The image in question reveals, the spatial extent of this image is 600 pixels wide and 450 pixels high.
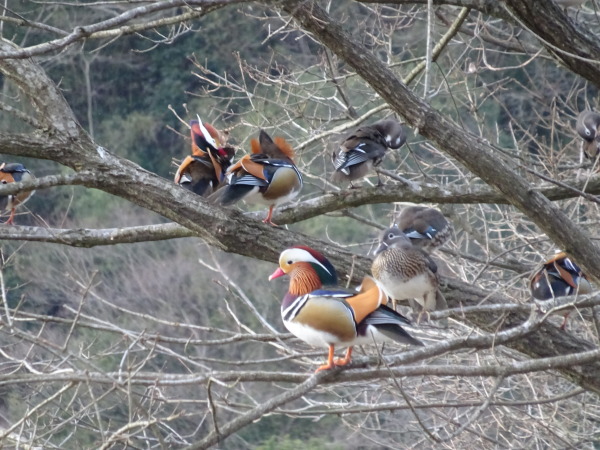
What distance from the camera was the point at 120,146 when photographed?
16.4 meters

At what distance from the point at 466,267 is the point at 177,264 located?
717cm

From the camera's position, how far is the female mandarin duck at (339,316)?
2.96 metres

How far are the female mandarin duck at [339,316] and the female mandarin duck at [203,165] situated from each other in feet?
4.94

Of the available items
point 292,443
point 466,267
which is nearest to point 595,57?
point 466,267

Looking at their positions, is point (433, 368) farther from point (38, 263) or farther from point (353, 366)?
point (38, 263)

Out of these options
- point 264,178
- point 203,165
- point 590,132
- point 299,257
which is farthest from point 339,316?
point 590,132

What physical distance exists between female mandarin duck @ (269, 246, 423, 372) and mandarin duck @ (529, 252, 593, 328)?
1.95m

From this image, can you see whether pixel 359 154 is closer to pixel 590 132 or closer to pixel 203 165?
pixel 203 165

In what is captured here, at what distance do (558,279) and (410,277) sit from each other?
1.21m

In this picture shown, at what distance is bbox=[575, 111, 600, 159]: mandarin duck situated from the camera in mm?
5801

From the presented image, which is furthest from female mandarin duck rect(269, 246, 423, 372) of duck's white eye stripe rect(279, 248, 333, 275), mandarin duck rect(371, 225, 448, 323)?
mandarin duck rect(371, 225, 448, 323)

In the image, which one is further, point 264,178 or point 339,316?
point 264,178

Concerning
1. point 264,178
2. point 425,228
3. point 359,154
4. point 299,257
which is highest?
point 299,257

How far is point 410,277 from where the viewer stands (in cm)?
399
